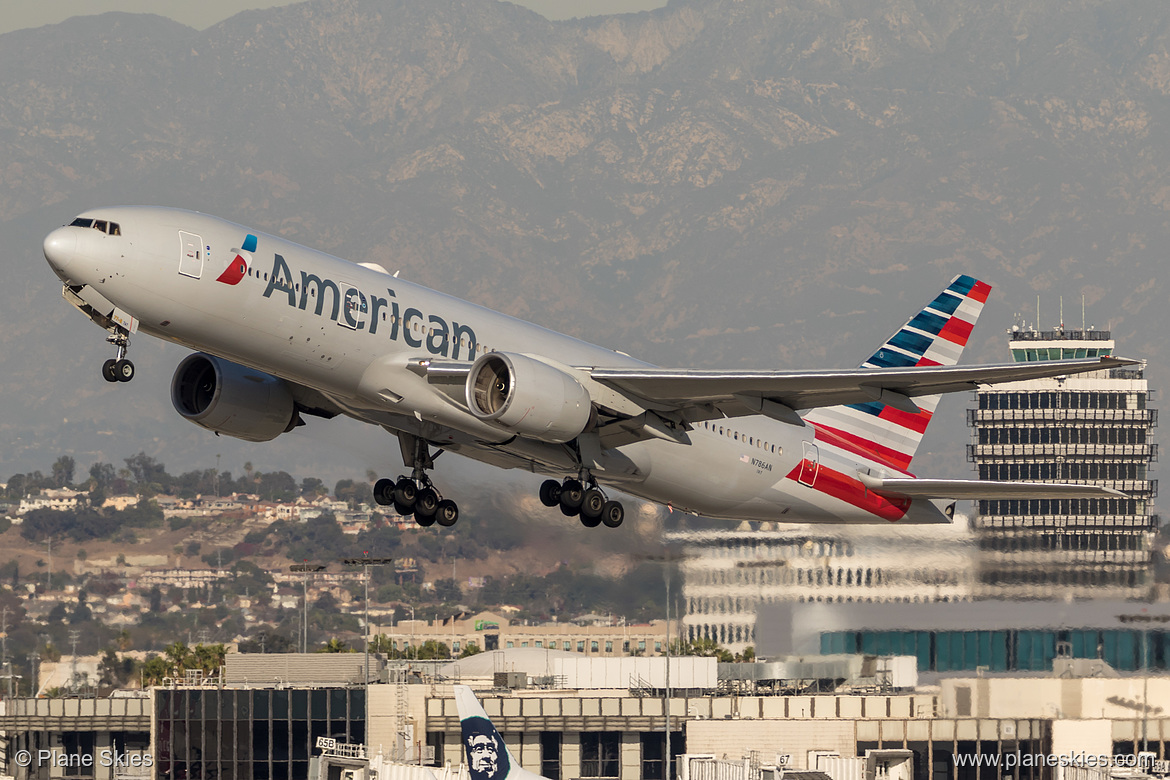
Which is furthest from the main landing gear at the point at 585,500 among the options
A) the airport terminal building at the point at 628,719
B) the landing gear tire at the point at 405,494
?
the airport terminal building at the point at 628,719

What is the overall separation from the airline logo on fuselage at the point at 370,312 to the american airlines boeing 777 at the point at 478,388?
4cm

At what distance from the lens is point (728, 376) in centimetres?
3728

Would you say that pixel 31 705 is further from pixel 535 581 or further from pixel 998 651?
pixel 998 651

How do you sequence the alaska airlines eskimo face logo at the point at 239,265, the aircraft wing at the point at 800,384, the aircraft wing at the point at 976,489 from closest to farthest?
1. the alaska airlines eskimo face logo at the point at 239,265
2. the aircraft wing at the point at 800,384
3. the aircraft wing at the point at 976,489

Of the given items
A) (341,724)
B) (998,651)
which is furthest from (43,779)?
(998,651)

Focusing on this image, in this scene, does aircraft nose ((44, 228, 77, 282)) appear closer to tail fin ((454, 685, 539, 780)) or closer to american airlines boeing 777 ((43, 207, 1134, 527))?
american airlines boeing 777 ((43, 207, 1134, 527))

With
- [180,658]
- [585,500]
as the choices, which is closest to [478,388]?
[585,500]

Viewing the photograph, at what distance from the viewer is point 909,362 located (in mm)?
47500

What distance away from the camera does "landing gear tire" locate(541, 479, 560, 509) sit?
1644 inches

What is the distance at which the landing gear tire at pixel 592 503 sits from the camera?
4031cm

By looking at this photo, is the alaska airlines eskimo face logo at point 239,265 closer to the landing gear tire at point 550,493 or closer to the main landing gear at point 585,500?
the main landing gear at point 585,500

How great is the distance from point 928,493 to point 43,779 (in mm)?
51756

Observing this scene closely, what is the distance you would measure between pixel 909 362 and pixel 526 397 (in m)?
14.7

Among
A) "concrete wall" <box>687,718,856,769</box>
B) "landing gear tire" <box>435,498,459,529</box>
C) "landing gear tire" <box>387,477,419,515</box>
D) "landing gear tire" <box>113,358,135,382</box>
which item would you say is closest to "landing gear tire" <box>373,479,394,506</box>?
"landing gear tire" <box>387,477,419,515</box>
